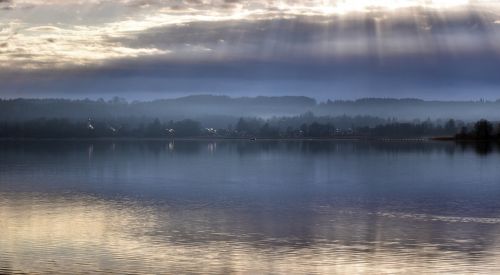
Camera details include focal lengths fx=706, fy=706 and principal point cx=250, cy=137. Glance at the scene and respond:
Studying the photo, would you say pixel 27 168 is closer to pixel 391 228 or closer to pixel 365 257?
pixel 391 228

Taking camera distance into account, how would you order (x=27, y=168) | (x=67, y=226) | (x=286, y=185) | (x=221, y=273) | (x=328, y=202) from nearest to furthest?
(x=221, y=273), (x=67, y=226), (x=328, y=202), (x=286, y=185), (x=27, y=168)

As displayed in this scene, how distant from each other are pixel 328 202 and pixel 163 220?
1765 centimetres

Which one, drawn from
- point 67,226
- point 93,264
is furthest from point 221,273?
point 67,226

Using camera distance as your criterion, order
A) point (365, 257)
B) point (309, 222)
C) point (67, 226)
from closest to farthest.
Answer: point (365, 257) < point (67, 226) < point (309, 222)

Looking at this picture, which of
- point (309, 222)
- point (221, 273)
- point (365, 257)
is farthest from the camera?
point (309, 222)

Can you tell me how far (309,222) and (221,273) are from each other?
55.8 ft

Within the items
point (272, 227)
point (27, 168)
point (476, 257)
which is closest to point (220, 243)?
point (272, 227)

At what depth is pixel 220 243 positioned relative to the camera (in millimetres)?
38312

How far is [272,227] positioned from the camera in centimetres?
4444

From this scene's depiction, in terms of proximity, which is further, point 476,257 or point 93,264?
point 476,257

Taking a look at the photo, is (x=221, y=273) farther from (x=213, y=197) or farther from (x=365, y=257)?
(x=213, y=197)

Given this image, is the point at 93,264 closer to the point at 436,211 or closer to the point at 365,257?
the point at 365,257

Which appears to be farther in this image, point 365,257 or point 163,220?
point 163,220

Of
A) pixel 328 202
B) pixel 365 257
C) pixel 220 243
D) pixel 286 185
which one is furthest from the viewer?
pixel 286 185
